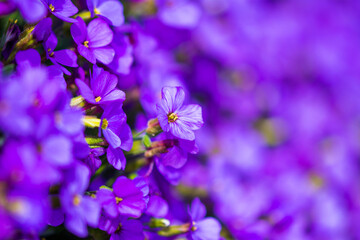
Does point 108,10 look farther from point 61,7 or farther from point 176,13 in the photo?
point 176,13

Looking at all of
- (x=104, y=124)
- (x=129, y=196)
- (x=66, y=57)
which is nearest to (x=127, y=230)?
(x=129, y=196)

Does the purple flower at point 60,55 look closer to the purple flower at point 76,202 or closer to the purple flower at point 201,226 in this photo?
the purple flower at point 76,202

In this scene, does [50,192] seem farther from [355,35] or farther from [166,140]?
[355,35]

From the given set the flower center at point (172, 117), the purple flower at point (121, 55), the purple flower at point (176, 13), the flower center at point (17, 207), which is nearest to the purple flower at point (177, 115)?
the flower center at point (172, 117)

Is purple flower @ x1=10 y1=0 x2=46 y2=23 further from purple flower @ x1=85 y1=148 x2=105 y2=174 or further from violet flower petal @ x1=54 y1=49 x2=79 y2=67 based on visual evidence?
purple flower @ x1=85 y1=148 x2=105 y2=174

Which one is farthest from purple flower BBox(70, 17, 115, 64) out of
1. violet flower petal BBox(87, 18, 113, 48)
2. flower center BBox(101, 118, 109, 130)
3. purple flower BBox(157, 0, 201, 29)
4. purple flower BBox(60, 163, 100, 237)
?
purple flower BBox(157, 0, 201, 29)
